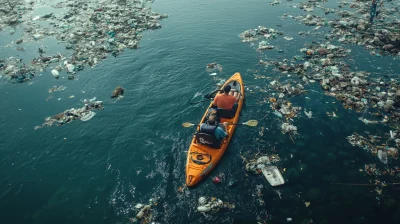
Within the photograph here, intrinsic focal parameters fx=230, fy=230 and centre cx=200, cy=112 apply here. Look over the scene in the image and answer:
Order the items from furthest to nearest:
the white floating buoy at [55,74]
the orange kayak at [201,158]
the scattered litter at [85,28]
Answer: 1. the scattered litter at [85,28]
2. the white floating buoy at [55,74]
3. the orange kayak at [201,158]

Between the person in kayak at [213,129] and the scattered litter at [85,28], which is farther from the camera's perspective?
the scattered litter at [85,28]

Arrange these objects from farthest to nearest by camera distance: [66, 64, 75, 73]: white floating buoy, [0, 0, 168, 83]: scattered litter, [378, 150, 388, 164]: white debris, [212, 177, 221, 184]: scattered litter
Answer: [0, 0, 168, 83]: scattered litter
[66, 64, 75, 73]: white floating buoy
[378, 150, 388, 164]: white debris
[212, 177, 221, 184]: scattered litter

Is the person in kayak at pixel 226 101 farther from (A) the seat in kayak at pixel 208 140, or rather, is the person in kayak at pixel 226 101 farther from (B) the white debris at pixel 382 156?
(B) the white debris at pixel 382 156

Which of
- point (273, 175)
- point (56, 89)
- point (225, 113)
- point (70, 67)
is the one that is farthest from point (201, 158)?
point (70, 67)

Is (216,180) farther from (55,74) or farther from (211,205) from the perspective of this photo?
(55,74)

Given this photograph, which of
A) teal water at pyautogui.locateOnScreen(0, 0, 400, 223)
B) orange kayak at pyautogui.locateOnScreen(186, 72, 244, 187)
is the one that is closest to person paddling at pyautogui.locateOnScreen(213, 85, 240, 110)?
orange kayak at pyautogui.locateOnScreen(186, 72, 244, 187)

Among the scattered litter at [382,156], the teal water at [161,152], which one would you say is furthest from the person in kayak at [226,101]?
the scattered litter at [382,156]

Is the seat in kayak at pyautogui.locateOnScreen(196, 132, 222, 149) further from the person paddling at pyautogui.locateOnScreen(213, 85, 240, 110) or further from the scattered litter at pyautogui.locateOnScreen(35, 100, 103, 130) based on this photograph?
the scattered litter at pyautogui.locateOnScreen(35, 100, 103, 130)

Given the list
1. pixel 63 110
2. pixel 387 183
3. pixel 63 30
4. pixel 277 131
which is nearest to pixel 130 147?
pixel 63 110
